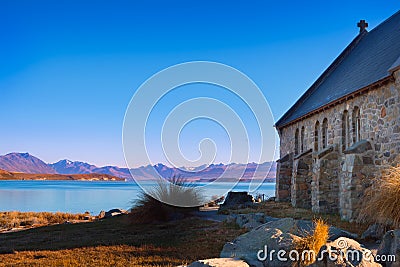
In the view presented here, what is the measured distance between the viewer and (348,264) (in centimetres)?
536

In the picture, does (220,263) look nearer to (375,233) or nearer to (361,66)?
(375,233)

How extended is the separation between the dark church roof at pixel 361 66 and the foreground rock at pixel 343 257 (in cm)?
754

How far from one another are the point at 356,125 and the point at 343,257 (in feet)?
32.5

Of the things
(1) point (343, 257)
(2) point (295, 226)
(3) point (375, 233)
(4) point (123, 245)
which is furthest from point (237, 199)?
(1) point (343, 257)

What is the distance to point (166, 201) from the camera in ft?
48.8

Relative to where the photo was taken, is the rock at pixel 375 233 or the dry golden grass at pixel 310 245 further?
the rock at pixel 375 233

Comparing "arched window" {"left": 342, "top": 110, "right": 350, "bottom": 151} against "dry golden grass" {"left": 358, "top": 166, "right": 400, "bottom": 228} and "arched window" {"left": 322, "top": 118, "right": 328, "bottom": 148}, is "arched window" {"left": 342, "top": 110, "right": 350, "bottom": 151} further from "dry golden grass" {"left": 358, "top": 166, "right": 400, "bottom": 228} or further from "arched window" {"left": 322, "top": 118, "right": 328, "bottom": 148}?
"dry golden grass" {"left": 358, "top": 166, "right": 400, "bottom": 228}

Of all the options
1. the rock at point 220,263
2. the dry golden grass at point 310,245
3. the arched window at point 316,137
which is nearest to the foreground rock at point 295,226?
the dry golden grass at point 310,245

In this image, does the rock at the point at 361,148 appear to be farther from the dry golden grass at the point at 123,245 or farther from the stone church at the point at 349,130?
the dry golden grass at the point at 123,245

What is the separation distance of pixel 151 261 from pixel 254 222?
14.8 ft

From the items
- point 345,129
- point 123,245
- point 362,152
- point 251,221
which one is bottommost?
point 123,245

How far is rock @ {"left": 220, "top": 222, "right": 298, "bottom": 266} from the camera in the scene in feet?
21.1

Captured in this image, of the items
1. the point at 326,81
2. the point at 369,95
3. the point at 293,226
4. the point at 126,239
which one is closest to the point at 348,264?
the point at 293,226

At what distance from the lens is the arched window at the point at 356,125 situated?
14.2 m
